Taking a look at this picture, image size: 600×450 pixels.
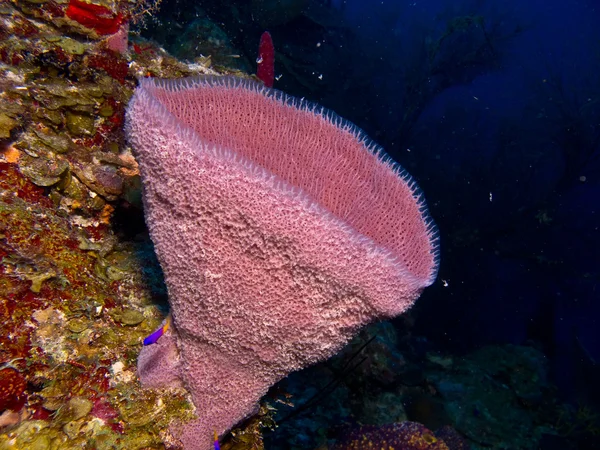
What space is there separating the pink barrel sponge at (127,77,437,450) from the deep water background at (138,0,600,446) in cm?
846

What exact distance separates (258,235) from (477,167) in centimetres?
1333

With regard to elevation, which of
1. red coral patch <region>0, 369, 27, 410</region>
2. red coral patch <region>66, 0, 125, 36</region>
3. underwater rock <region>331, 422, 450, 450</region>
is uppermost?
red coral patch <region>66, 0, 125, 36</region>

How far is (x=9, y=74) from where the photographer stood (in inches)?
90.0

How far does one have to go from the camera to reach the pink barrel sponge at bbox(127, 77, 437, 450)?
4.04 ft

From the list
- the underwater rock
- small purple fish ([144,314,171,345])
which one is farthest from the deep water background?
small purple fish ([144,314,171,345])

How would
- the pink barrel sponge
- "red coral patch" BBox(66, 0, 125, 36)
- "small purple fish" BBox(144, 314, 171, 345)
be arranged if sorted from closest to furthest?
1. the pink barrel sponge
2. "small purple fish" BBox(144, 314, 171, 345)
3. "red coral patch" BBox(66, 0, 125, 36)

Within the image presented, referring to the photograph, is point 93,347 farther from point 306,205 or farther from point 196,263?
point 306,205

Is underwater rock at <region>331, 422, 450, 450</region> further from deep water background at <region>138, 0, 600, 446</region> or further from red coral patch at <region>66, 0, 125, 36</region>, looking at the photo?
deep water background at <region>138, 0, 600, 446</region>

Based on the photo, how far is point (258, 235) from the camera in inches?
50.3

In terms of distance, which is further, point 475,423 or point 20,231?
point 475,423

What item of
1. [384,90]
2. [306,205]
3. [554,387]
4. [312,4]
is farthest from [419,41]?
[306,205]

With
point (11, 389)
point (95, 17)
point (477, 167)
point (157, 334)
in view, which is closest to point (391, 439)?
point (157, 334)

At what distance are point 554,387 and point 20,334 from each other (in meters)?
10.3

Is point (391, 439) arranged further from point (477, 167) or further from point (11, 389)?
point (477, 167)
